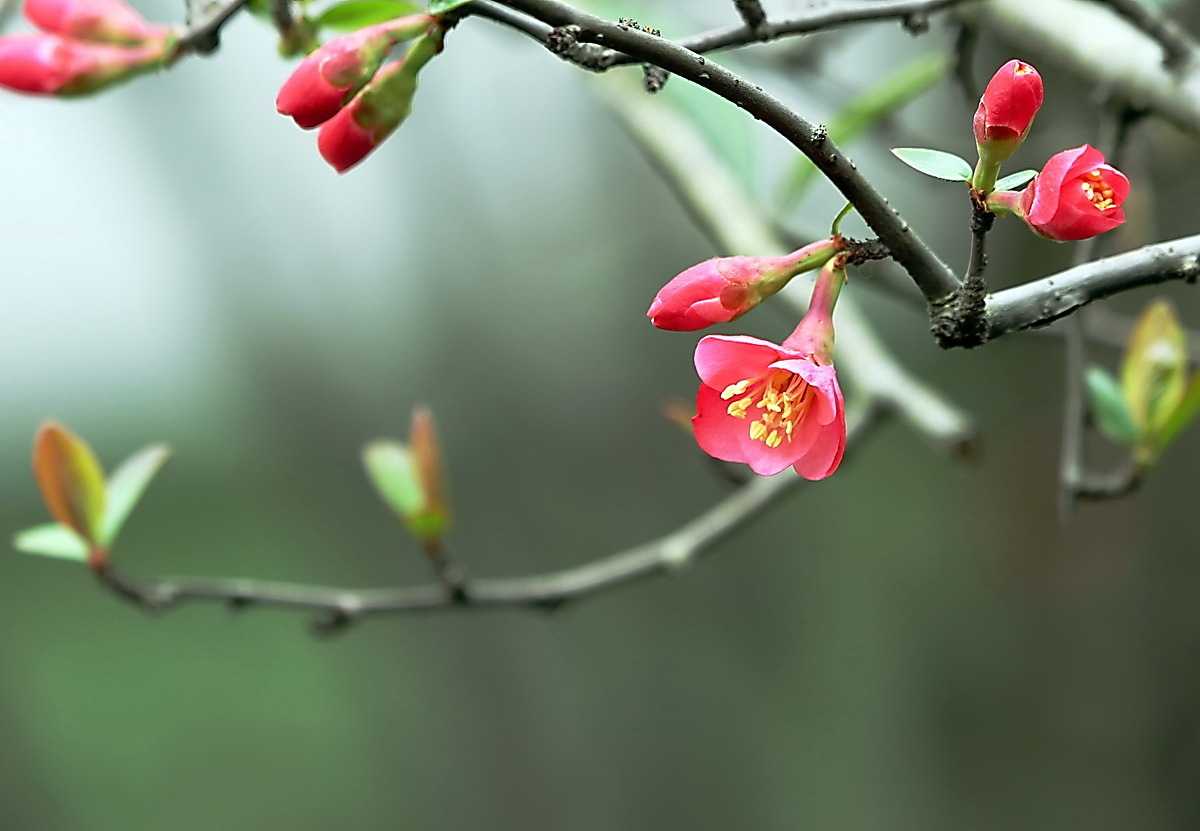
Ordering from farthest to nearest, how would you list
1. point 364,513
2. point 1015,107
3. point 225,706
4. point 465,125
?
point 225,706
point 364,513
point 465,125
point 1015,107

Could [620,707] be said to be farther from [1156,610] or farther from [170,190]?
[170,190]

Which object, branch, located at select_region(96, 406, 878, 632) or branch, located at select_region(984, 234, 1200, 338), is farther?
branch, located at select_region(96, 406, 878, 632)

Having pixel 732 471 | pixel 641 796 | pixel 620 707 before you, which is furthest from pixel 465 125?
pixel 732 471

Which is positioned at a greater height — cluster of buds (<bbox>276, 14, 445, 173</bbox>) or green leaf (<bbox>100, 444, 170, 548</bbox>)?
cluster of buds (<bbox>276, 14, 445, 173</bbox>)

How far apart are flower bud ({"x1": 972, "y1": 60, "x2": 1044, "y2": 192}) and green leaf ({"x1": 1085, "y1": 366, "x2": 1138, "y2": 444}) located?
474 mm

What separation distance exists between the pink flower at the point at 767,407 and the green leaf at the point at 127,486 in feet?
1.71

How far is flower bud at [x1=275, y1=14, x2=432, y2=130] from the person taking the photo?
1.36ft

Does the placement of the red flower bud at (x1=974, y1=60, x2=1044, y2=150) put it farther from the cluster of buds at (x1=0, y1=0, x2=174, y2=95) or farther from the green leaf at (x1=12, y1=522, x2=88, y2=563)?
the green leaf at (x1=12, y1=522, x2=88, y2=563)

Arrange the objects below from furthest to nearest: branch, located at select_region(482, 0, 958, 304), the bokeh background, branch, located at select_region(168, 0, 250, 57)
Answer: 1. the bokeh background
2. branch, located at select_region(168, 0, 250, 57)
3. branch, located at select_region(482, 0, 958, 304)

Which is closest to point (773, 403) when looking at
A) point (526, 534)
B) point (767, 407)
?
point (767, 407)

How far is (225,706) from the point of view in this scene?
9.53ft

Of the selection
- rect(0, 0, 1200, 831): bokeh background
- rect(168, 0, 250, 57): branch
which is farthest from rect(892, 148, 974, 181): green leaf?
rect(0, 0, 1200, 831): bokeh background

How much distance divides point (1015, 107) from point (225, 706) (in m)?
2.84

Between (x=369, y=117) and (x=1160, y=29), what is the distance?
0.50m
